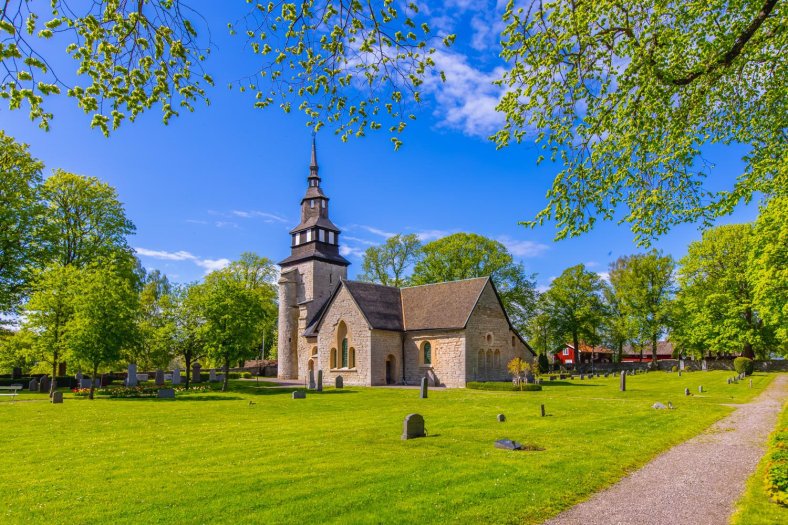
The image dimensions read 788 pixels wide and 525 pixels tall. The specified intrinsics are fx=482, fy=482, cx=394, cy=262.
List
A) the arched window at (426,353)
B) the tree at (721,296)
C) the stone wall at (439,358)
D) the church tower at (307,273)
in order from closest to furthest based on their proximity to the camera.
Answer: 1. the stone wall at (439,358)
2. the arched window at (426,353)
3. the tree at (721,296)
4. the church tower at (307,273)

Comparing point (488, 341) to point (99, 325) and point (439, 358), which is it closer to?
point (439, 358)

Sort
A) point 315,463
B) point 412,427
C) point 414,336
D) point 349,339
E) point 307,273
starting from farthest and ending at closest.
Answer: point 307,273, point 349,339, point 414,336, point 412,427, point 315,463

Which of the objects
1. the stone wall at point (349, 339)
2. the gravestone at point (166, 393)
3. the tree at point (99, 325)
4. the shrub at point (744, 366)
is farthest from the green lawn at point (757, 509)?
the shrub at point (744, 366)

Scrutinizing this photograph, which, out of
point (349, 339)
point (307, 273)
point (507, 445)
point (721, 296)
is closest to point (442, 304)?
point (349, 339)

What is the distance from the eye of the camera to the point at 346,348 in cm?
3988

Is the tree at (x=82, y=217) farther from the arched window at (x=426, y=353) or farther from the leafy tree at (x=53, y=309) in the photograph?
the arched window at (x=426, y=353)

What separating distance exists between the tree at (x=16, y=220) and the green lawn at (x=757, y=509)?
37836 mm

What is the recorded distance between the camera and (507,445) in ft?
39.4

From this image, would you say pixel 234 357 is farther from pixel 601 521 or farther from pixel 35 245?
pixel 601 521

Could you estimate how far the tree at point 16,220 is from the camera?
3091 cm

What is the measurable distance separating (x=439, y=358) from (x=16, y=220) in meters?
30.4

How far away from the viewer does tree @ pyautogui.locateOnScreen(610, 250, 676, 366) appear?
5772cm

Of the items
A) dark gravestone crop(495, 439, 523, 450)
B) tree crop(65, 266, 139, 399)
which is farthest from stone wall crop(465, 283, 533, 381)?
dark gravestone crop(495, 439, 523, 450)

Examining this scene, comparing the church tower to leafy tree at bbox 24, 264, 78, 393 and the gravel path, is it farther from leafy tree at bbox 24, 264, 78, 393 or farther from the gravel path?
the gravel path
